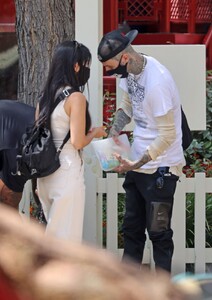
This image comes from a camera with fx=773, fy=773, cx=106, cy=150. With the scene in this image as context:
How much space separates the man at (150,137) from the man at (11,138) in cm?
68

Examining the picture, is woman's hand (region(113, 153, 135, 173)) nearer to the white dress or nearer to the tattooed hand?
the tattooed hand

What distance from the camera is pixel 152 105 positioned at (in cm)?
461

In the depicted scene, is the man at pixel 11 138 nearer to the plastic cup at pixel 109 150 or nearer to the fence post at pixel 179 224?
the plastic cup at pixel 109 150

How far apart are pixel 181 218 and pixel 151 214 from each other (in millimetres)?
1061

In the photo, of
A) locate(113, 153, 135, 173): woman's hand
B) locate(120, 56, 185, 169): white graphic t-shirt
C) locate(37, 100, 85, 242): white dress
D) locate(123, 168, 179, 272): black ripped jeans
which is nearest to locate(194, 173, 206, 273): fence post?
locate(123, 168, 179, 272): black ripped jeans

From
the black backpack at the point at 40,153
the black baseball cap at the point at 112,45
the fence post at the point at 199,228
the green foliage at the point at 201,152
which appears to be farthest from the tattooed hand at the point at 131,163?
the green foliage at the point at 201,152

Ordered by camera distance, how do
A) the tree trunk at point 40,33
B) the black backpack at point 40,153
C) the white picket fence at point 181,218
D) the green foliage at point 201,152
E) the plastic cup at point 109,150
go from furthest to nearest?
the green foliage at point 201,152 < the tree trunk at point 40,33 < the white picket fence at point 181,218 < the plastic cup at point 109,150 < the black backpack at point 40,153

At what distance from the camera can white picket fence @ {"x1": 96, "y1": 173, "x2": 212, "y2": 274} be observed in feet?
18.7

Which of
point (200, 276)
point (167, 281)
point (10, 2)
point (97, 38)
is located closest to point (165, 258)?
point (97, 38)

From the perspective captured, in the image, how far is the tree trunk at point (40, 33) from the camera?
6.42 meters

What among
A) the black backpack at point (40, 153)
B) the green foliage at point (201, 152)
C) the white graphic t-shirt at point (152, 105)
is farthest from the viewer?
the green foliage at point (201, 152)

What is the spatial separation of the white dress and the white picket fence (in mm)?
895

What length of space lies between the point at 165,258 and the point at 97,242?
1.01 metres

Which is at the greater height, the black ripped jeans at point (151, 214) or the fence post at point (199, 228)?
the black ripped jeans at point (151, 214)
